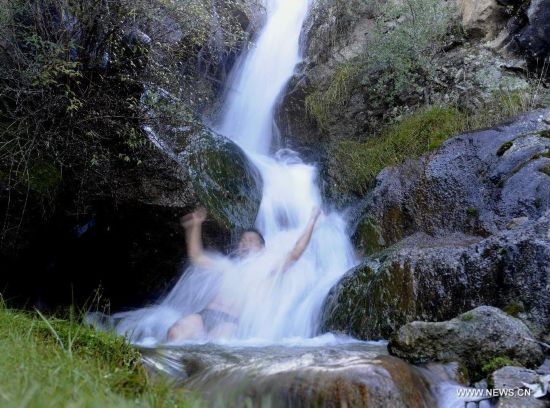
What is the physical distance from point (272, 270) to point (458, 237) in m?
2.26

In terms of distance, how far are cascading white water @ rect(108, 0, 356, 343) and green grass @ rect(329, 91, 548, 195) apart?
0.68 m

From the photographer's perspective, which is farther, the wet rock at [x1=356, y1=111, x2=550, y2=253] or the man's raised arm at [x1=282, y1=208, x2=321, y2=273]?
the man's raised arm at [x1=282, y1=208, x2=321, y2=273]

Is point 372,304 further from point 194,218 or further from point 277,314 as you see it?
point 194,218

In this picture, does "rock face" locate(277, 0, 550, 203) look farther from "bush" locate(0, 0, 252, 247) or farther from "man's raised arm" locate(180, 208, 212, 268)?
"bush" locate(0, 0, 252, 247)

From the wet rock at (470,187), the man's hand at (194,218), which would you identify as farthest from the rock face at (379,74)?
the man's hand at (194,218)

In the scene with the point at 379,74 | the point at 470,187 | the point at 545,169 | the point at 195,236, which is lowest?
the point at 195,236

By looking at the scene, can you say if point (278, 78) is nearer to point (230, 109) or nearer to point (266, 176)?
point (230, 109)

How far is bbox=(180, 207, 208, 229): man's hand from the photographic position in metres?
6.11

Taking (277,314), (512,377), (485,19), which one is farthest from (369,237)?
(485,19)

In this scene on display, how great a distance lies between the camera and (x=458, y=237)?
550 cm

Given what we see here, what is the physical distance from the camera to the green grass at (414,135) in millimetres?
7324

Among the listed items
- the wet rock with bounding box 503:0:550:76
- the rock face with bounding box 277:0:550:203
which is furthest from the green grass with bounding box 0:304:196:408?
the wet rock with bounding box 503:0:550:76

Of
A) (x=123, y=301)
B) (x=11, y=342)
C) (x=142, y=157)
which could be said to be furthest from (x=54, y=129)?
(x=11, y=342)

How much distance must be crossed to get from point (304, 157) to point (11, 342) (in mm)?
7745
